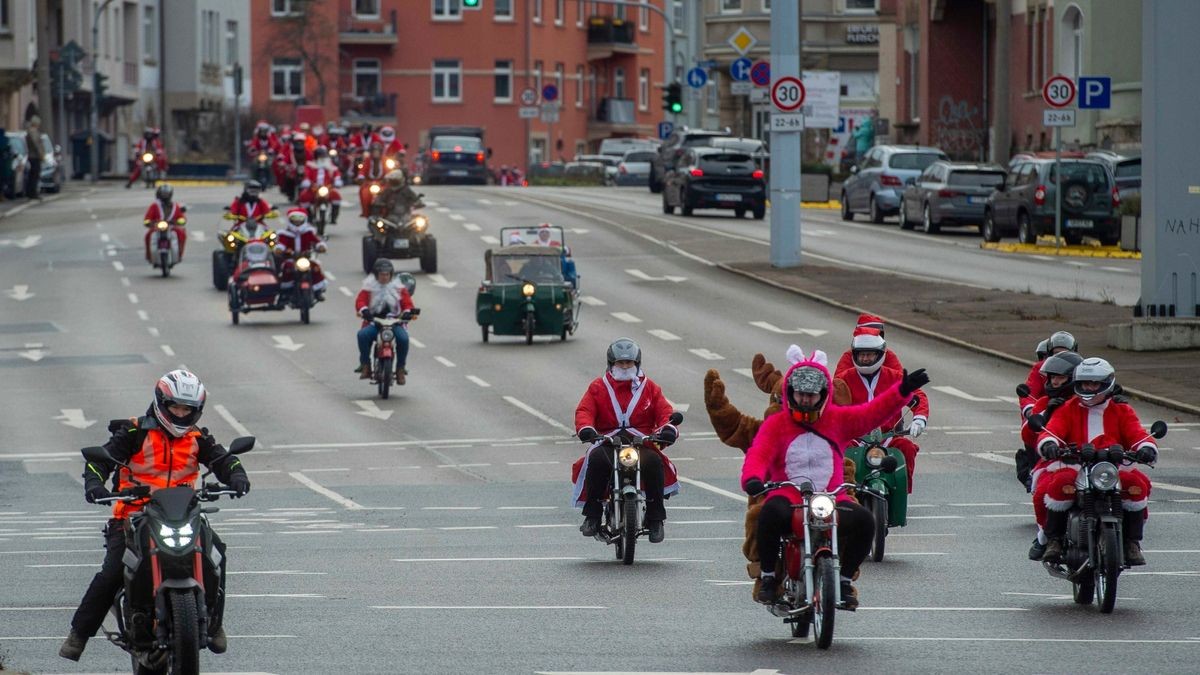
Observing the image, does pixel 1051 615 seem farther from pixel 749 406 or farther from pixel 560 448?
pixel 749 406

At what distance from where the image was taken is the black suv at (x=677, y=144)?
6106cm

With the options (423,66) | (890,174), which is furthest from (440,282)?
(423,66)

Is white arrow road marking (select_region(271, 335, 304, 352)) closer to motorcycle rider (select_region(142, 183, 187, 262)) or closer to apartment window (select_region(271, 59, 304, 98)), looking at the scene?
motorcycle rider (select_region(142, 183, 187, 262))

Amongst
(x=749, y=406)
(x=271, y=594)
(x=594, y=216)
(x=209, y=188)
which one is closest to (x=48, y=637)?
(x=271, y=594)

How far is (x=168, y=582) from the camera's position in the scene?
9.63 meters

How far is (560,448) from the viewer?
76.7 feet

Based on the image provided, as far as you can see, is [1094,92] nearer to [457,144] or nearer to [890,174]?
[890,174]

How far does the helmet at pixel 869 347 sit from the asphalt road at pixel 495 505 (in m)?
1.19

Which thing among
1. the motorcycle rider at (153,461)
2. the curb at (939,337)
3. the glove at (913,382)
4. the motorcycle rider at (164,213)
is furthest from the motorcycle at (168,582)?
the motorcycle rider at (164,213)

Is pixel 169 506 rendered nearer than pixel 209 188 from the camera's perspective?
Yes

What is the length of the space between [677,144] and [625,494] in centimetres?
4842

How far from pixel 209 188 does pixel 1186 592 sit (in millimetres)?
60326

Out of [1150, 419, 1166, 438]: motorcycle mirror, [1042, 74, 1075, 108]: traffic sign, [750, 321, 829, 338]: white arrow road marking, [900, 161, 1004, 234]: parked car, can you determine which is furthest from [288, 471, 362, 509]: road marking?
[900, 161, 1004, 234]: parked car

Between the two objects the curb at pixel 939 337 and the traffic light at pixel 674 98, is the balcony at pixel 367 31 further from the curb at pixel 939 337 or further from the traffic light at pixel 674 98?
the curb at pixel 939 337
